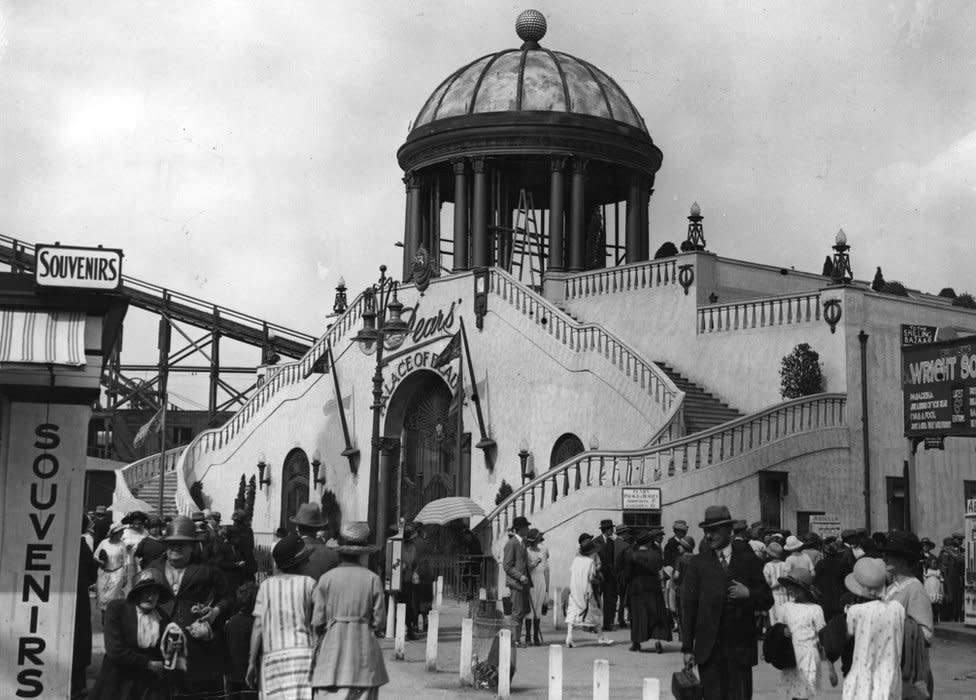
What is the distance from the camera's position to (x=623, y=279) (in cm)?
3809

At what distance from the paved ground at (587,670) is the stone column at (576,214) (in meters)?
19.0

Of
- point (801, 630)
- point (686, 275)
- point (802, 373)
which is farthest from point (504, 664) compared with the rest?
point (686, 275)

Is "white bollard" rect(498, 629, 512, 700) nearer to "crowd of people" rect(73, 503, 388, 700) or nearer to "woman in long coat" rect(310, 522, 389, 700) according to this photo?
"crowd of people" rect(73, 503, 388, 700)

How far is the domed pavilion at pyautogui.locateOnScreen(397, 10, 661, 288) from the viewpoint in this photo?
42.1 metres

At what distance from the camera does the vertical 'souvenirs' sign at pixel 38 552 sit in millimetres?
11445

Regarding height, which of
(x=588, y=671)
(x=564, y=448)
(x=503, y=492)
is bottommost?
(x=588, y=671)

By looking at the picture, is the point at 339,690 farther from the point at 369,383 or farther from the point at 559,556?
the point at 369,383

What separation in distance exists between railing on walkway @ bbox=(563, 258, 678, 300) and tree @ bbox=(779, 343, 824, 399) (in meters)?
4.86

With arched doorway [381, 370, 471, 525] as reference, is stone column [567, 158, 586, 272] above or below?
above

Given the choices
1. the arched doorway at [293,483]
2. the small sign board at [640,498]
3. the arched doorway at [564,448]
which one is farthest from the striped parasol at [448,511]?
the arched doorway at [293,483]

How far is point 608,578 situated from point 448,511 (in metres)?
5.96

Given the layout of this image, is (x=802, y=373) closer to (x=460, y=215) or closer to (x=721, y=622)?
(x=460, y=215)

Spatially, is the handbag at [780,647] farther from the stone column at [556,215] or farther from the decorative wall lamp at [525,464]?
Answer: the stone column at [556,215]

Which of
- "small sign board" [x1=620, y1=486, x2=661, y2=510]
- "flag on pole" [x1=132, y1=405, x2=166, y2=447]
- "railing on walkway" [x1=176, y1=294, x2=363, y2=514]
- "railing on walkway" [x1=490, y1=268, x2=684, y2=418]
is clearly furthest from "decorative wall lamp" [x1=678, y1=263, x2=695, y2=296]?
"flag on pole" [x1=132, y1=405, x2=166, y2=447]
